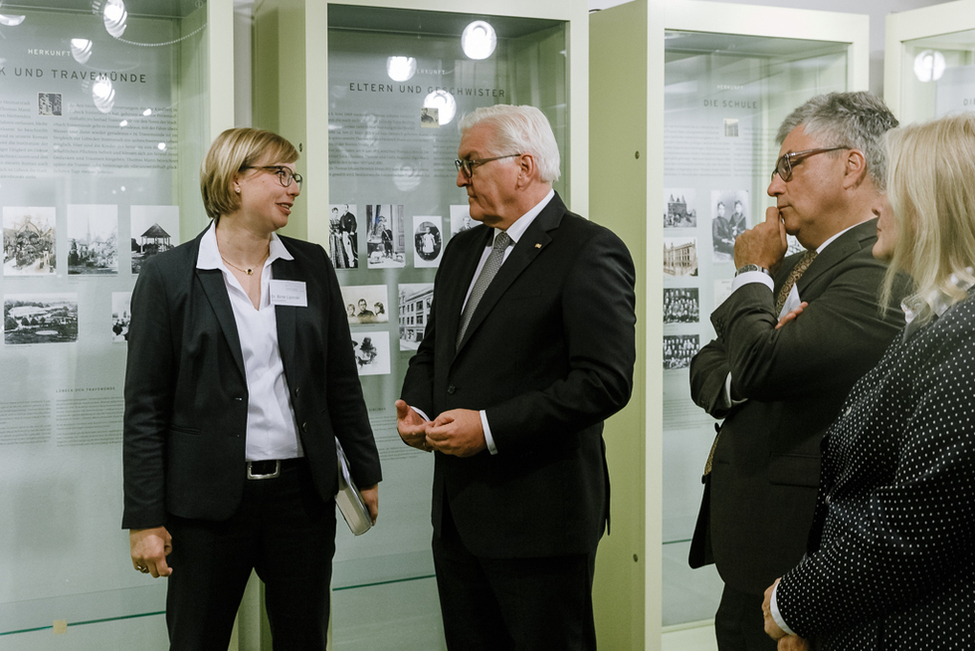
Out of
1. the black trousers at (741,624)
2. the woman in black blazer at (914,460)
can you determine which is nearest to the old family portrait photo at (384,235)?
the black trousers at (741,624)

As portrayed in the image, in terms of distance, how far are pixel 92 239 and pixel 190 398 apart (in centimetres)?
75

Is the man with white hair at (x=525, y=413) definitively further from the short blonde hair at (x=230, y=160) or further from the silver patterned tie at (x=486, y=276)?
the short blonde hair at (x=230, y=160)

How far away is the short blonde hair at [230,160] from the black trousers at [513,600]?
103 centimetres

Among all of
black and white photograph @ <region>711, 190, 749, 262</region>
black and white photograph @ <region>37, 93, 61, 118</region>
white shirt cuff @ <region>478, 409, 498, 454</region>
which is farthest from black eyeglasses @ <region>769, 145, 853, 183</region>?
black and white photograph @ <region>37, 93, 61, 118</region>

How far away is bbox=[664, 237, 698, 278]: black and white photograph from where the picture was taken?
11.0 ft

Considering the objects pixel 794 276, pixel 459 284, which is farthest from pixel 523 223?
pixel 794 276

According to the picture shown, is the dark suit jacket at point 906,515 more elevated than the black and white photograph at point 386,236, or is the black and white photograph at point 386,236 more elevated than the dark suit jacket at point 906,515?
the black and white photograph at point 386,236

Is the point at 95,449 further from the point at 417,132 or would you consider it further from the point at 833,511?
the point at 833,511

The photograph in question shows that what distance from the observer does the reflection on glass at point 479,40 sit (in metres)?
3.03

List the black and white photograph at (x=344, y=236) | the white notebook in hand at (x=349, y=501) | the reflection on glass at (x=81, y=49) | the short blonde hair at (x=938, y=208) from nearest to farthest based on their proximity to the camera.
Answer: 1. the short blonde hair at (x=938, y=208)
2. the white notebook in hand at (x=349, y=501)
3. the reflection on glass at (x=81, y=49)
4. the black and white photograph at (x=344, y=236)

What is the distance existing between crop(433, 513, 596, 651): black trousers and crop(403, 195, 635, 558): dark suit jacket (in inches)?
2.0

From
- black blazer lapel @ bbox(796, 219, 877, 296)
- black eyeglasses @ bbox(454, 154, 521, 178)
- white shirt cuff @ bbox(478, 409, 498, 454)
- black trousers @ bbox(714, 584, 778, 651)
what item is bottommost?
black trousers @ bbox(714, 584, 778, 651)

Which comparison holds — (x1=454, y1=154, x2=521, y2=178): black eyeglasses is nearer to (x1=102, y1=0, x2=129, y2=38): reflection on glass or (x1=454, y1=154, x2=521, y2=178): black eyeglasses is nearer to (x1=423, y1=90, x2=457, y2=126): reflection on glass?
(x1=423, y1=90, x2=457, y2=126): reflection on glass

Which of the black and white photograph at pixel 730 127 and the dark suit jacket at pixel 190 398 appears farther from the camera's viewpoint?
the black and white photograph at pixel 730 127
